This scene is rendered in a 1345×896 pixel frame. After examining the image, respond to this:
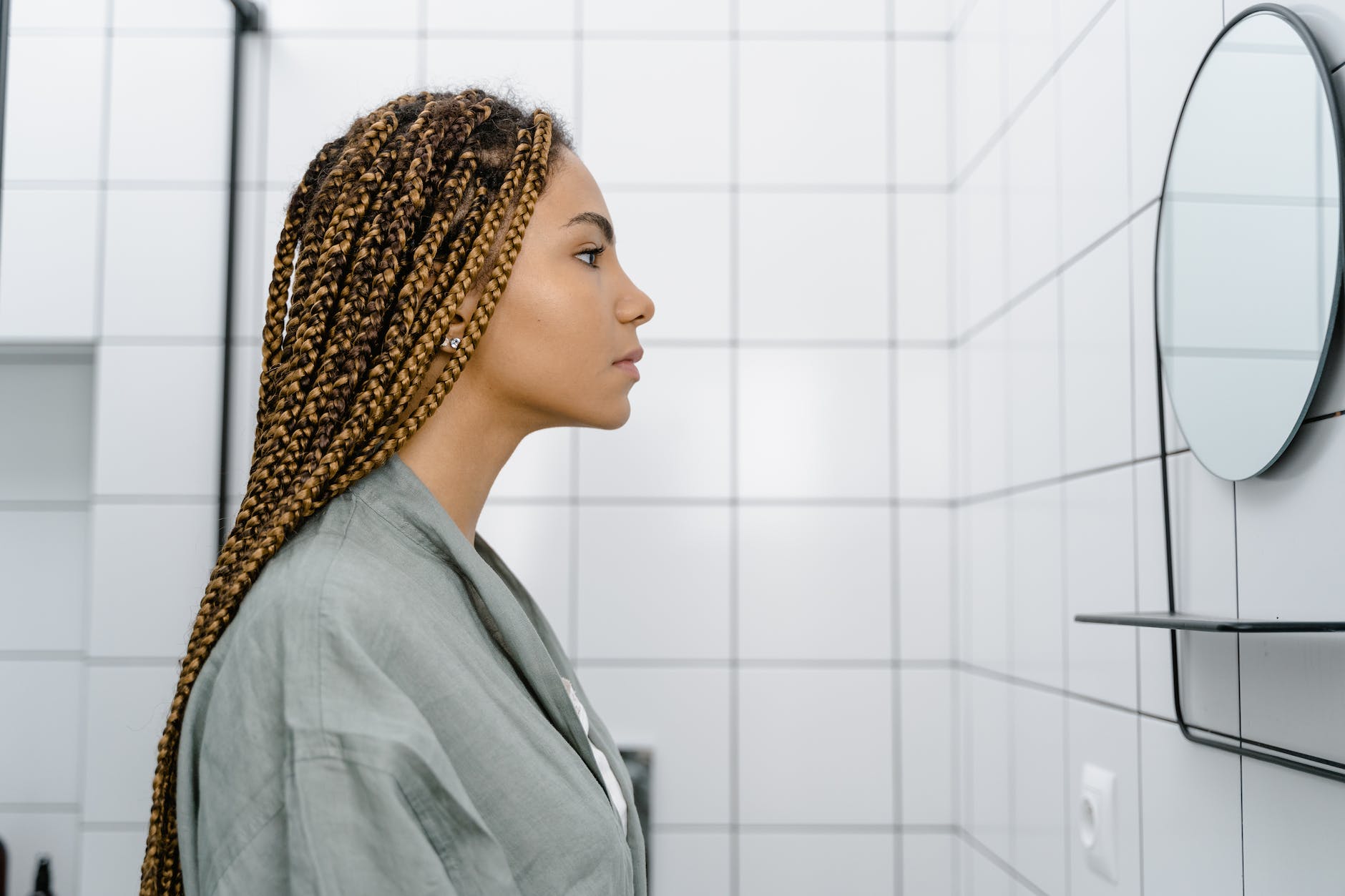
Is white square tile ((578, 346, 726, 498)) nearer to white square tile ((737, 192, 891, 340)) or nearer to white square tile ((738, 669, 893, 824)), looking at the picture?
white square tile ((737, 192, 891, 340))

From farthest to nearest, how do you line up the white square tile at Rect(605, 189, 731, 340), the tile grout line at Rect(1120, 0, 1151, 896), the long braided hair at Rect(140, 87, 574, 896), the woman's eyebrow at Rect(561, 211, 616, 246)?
1. the white square tile at Rect(605, 189, 731, 340)
2. the tile grout line at Rect(1120, 0, 1151, 896)
3. the woman's eyebrow at Rect(561, 211, 616, 246)
4. the long braided hair at Rect(140, 87, 574, 896)

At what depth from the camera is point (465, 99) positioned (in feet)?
2.85

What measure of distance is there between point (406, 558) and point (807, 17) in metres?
1.32

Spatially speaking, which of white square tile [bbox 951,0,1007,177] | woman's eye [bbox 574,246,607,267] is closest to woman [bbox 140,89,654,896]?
woman's eye [bbox 574,246,607,267]

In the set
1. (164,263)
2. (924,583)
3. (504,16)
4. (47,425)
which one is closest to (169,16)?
(164,263)

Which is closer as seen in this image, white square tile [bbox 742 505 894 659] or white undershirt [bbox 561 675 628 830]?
white undershirt [bbox 561 675 628 830]

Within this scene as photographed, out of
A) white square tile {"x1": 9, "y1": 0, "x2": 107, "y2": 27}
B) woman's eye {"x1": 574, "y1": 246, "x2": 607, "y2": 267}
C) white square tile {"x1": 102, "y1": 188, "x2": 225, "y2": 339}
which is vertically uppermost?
white square tile {"x1": 9, "y1": 0, "x2": 107, "y2": 27}

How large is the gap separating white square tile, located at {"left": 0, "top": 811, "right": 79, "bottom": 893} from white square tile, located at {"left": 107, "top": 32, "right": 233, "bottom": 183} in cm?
79

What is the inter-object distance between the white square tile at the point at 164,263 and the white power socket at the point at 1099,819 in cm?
132

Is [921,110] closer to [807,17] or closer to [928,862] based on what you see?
[807,17]

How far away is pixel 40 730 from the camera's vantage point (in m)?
1.22

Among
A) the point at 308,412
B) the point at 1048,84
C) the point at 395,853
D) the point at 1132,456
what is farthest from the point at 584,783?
the point at 1048,84

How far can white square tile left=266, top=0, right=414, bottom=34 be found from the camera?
1777 millimetres

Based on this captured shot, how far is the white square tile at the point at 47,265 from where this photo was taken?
3.79ft
